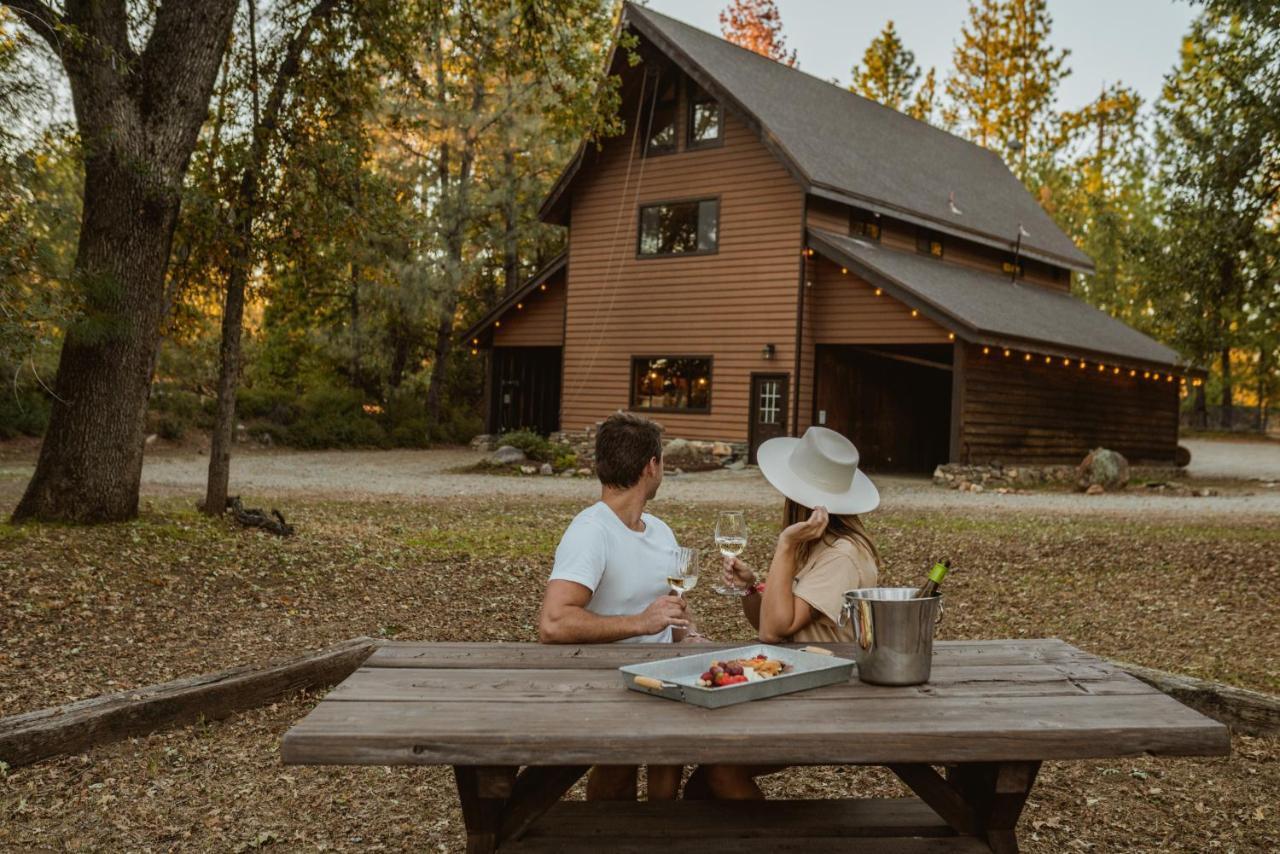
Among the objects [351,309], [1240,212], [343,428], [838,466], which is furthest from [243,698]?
[351,309]

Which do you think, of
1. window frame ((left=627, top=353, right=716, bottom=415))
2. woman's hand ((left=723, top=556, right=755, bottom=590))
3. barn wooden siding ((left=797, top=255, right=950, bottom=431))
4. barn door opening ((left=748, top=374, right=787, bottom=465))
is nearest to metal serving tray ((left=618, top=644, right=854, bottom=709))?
woman's hand ((left=723, top=556, right=755, bottom=590))

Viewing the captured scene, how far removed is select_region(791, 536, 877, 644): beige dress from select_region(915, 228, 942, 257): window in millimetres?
20946

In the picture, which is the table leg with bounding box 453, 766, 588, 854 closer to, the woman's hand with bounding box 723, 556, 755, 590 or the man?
the man

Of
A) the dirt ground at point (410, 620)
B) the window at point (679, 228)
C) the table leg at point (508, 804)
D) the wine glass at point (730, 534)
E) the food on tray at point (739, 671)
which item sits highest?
the window at point (679, 228)

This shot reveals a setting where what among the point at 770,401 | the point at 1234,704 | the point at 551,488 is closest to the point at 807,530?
the point at 1234,704

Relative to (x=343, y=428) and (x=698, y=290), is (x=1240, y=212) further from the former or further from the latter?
(x=343, y=428)

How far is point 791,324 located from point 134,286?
14.0 m

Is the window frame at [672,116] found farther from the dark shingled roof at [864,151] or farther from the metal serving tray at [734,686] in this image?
the metal serving tray at [734,686]

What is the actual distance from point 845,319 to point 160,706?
1706 centimetres

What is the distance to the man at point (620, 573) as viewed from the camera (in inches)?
129

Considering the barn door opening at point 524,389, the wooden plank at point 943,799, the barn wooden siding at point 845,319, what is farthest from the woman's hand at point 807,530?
the barn door opening at point 524,389

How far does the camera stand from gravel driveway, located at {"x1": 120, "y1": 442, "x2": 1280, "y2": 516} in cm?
1582

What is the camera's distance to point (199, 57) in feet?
28.6

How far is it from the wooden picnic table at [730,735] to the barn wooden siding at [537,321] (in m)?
21.6
